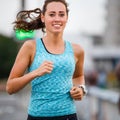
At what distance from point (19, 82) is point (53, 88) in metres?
0.27

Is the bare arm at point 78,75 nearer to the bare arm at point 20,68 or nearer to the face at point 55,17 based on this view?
the face at point 55,17

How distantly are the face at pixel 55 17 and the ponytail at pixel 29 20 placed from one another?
304mm

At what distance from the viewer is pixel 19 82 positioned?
4.70 meters

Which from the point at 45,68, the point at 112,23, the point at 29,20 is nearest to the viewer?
the point at 45,68

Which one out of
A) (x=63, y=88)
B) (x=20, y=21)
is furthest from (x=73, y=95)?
(x=20, y=21)

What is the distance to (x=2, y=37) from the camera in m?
53.0

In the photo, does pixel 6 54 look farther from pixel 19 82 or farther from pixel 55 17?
pixel 19 82

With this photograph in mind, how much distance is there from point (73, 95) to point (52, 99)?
0.17m

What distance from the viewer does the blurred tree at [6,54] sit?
49.2 metres

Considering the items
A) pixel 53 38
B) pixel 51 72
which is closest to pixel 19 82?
pixel 51 72

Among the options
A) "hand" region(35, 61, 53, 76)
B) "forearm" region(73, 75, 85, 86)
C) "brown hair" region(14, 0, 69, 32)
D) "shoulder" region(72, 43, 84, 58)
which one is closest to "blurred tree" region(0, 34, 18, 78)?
"brown hair" region(14, 0, 69, 32)

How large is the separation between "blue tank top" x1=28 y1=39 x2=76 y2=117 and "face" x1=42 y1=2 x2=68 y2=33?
196mm

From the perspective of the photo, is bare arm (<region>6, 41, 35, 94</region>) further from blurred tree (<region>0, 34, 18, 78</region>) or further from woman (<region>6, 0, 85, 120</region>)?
blurred tree (<region>0, 34, 18, 78</region>)

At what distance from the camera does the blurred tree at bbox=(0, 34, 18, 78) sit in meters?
49.2
